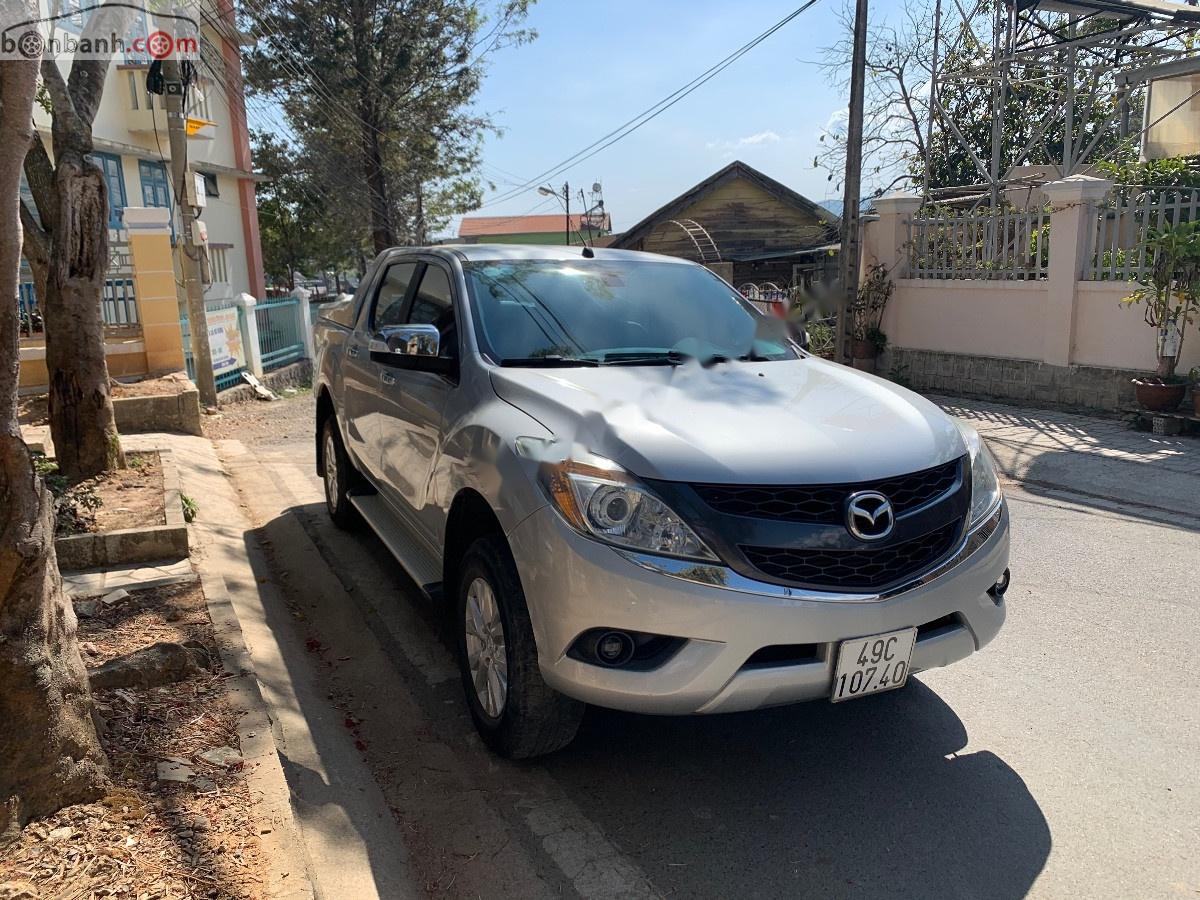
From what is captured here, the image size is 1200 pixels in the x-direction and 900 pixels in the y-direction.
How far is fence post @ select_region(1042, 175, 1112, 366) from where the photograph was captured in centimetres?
985

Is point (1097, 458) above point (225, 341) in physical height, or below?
below

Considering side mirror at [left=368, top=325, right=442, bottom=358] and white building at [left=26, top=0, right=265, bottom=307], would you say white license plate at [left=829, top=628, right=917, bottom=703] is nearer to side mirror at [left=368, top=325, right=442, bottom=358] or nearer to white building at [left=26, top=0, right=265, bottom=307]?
side mirror at [left=368, top=325, right=442, bottom=358]

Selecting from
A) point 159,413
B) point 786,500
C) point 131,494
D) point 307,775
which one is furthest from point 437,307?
point 159,413

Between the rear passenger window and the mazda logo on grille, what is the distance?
1919 mm

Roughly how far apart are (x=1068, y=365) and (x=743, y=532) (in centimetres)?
897

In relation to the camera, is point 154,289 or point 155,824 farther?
point 154,289

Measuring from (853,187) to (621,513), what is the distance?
11.3 meters

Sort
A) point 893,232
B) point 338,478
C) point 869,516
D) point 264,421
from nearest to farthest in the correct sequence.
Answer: point 869,516
point 338,478
point 264,421
point 893,232

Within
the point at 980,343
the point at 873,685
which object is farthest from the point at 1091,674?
the point at 980,343

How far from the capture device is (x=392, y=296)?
5434 millimetres

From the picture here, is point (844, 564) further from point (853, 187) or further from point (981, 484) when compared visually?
point (853, 187)

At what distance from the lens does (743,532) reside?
9.16 ft

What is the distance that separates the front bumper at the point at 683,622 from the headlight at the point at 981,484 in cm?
39

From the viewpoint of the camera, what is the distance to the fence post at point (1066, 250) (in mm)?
9852
